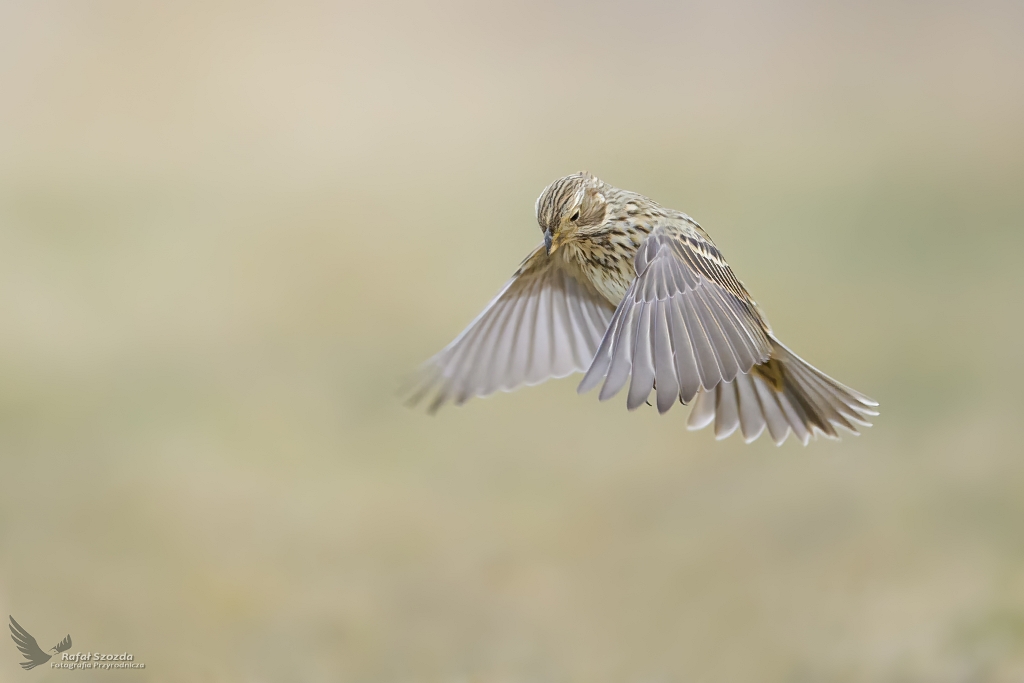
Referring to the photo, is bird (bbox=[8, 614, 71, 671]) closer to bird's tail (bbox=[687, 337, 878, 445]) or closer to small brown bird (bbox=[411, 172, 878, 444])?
small brown bird (bbox=[411, 172, 878, 444])

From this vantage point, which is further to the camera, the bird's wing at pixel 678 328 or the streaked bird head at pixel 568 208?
the streaked bird head at pixel 568 208

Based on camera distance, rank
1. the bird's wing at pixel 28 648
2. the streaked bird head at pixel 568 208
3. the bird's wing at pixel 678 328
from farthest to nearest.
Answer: the bird's wing at pixel 28 648, the streaked bird head at pixel 568 208, the bird's wing at pixel 678 328

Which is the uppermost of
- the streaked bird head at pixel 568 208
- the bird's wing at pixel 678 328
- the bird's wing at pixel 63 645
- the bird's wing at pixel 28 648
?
the streaked bird head at pixel 568 208

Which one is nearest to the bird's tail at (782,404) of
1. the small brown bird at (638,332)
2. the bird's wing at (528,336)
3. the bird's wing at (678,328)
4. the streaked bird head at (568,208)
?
the small brown bird at (638,332)

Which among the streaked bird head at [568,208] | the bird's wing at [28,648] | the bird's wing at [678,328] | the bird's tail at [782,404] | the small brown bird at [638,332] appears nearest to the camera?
the bird's wing at [678,328]

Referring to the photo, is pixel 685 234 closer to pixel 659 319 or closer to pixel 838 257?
pixel 659 319

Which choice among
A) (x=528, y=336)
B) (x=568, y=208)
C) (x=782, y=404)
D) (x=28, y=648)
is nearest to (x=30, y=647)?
(x=28, y=648)

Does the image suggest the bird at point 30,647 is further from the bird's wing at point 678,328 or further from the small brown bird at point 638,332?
the bird's wing at point 678,328
